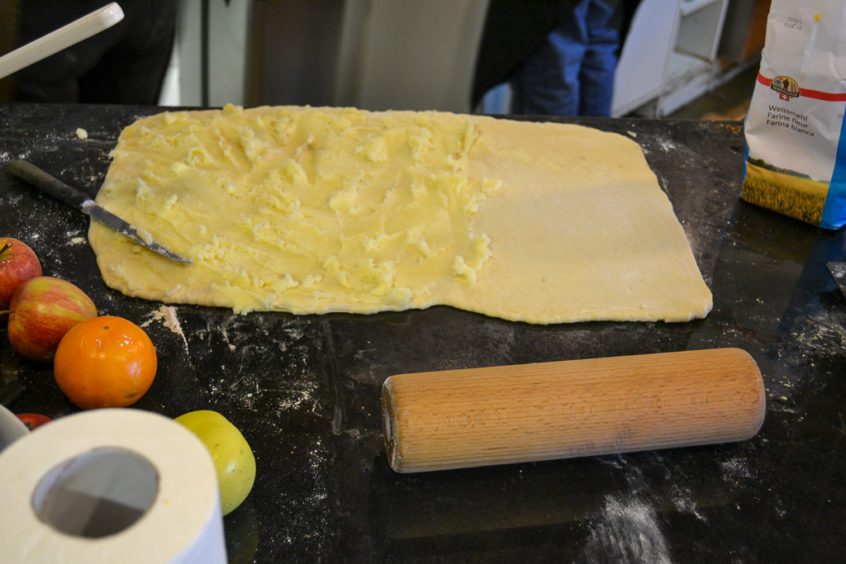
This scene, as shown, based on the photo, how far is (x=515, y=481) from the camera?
1130 mm

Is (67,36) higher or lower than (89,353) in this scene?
higher

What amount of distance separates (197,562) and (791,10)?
1.47m

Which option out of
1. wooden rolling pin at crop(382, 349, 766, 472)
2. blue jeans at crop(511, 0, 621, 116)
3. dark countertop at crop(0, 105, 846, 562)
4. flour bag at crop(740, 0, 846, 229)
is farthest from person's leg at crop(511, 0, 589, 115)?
wooden rolling pin at crop(382, 349, 766, 472)

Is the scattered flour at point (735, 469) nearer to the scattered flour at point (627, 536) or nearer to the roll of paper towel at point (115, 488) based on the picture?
the scattered flour at point (627, 536)

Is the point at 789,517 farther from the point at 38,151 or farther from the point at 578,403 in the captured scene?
the point at 38,151

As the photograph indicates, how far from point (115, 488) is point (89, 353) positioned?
54 cm

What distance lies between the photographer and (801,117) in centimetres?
160

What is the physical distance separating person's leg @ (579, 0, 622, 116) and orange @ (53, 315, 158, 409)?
2.20 metres

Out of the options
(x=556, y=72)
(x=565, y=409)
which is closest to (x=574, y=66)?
(x=556, y=72)

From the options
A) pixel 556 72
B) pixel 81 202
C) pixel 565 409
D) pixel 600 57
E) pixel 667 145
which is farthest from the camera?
pixel 600 57

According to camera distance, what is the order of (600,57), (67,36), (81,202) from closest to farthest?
(67,36), (81,202), (600,57)

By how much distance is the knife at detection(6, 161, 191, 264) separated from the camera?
144cm

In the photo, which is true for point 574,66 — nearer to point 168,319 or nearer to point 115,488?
point 168,319

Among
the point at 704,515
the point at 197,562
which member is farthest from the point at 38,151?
the point at 704,515
